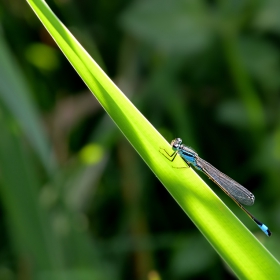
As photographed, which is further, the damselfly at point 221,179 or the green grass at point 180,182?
the damselfly at point 221,179

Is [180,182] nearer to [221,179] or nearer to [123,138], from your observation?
[221,179]

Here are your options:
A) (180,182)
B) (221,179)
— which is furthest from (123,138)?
(180,182)

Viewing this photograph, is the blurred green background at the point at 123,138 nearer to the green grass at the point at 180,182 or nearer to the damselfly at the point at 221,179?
the damselfly at the point at 221,179

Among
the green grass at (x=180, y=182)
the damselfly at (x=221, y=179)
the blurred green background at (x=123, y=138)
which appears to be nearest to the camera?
the green grass at (x=180, y=182)

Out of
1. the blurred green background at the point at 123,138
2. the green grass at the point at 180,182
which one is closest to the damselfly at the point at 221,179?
the blurred green background at the point at 123,138

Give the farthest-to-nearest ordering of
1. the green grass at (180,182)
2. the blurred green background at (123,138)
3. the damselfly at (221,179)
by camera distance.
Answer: the blurred green background at (123,138)
the damselfly at (221,179)
the green grass at (180,182)

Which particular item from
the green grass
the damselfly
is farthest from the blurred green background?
the green grass

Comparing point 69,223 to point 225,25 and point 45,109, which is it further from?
point 225,25

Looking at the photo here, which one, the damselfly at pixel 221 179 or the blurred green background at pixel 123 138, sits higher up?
the blurred green background at pixel 123 138
